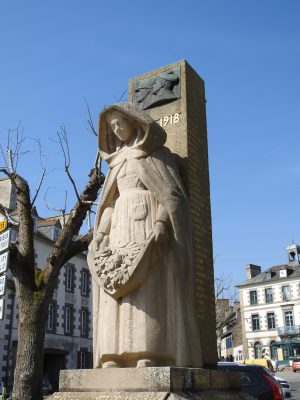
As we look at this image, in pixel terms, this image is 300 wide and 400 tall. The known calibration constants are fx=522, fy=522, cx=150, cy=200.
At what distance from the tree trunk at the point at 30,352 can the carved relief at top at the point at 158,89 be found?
7683 mm

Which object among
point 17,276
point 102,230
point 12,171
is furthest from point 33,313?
point 102,230

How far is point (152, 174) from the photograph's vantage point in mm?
5969

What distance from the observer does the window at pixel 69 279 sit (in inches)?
1475

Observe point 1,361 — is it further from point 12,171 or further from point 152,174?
point 152,174

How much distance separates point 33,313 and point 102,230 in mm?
7857

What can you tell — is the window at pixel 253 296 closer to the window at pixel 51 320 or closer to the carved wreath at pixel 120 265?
the window at pixel 51 320

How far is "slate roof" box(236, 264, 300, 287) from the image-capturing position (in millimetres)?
62719

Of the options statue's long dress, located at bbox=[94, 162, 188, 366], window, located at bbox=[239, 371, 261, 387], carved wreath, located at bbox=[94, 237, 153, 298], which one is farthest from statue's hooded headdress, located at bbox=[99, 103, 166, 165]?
window, located at bbox=[239, 371, 261, 387]

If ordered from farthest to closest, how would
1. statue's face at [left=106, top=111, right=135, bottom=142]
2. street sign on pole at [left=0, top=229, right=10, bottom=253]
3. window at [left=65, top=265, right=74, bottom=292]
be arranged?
1. window at [left=65, top=265, right=74, bottom=292]
2. street sign on pole at [left=0, top=229, right=10, bottom=253]
3. statue's face at [left=106, top=111, right=135, bottom=142]

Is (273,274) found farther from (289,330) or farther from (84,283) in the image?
(84,283)

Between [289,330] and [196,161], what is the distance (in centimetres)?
5789

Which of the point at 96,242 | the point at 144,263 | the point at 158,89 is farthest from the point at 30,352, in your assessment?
the point at 144,263

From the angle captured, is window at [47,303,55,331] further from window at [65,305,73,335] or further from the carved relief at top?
the carved relief at top

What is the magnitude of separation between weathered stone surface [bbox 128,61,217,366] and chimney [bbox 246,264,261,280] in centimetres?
6282
